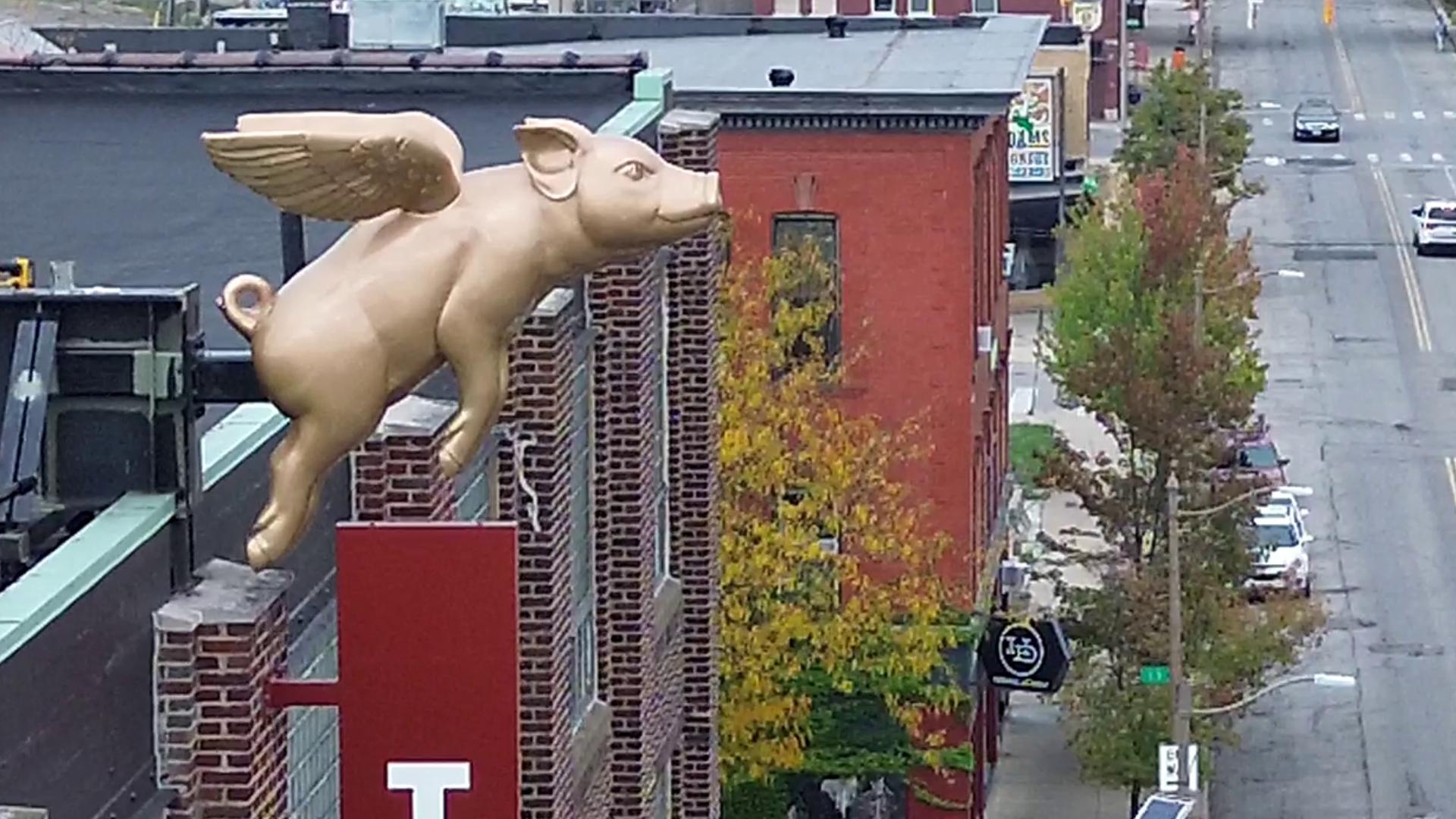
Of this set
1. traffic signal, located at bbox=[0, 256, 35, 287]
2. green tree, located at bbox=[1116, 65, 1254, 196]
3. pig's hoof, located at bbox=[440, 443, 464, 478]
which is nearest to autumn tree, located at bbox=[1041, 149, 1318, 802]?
traffic signal, located at bbox=[0, 256, 35, 287]

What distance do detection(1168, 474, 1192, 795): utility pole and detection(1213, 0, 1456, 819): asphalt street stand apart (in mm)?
5016

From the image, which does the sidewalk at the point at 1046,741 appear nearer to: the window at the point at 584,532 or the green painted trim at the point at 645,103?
the green painted trim at the point at 645,103

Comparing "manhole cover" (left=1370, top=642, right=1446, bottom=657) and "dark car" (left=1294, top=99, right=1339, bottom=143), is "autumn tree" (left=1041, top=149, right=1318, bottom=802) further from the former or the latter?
"dark car" (left=1294, top=99, right=1339, bottom=143)

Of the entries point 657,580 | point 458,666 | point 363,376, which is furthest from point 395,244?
point 657,580

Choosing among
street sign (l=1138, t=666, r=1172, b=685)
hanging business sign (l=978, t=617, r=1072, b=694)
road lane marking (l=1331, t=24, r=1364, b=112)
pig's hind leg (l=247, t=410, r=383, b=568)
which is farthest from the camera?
road lane marking (l=1331, t=24, r=1364, b=112)

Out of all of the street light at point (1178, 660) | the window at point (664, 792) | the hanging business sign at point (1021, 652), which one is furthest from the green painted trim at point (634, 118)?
the hanging business sign at point (1021, 652)

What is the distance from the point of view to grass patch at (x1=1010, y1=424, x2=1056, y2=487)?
53.1 metres

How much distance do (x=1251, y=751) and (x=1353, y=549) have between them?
402 inches

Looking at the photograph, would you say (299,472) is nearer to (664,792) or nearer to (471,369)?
(471,369)

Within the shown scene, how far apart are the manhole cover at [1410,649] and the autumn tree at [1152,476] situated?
3344mm

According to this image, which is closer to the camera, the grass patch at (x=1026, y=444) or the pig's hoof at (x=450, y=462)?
the pig's hoof at (x=450, y=462)

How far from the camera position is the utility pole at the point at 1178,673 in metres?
33.7

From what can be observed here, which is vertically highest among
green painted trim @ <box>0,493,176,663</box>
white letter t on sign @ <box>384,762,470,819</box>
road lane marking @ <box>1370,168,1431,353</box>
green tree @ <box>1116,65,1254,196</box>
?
green painted trim @ <box>0,493,176,663</box>

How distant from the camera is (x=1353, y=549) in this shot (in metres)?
52.3
